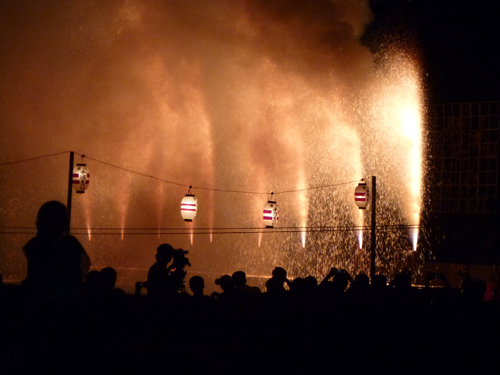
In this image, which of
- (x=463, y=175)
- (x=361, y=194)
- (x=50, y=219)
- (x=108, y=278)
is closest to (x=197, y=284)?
(x=108, y=278)

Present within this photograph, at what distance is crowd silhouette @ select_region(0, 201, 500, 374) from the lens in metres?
3.85

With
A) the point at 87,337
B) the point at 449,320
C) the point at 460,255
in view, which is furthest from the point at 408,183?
the point at 87,337

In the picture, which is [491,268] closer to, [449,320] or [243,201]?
[449,320]

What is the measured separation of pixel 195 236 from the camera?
3322 cm

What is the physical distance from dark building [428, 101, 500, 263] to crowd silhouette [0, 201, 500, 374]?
1205 cm

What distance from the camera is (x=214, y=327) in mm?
4754

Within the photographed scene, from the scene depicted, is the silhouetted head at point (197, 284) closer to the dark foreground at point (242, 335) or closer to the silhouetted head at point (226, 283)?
the silhouetted head at point (226, 283)

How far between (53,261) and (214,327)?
139cm

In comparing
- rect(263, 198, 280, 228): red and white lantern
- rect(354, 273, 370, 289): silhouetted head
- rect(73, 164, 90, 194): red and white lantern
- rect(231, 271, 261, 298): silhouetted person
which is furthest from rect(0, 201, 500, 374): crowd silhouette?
rect(263, 198, 280, 228): red and white lantern

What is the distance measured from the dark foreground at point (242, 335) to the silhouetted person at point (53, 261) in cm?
12

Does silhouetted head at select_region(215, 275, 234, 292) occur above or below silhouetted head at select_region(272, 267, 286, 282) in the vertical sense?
below

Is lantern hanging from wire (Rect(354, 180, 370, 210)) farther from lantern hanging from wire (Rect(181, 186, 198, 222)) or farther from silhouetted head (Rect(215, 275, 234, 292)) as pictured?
silhouetted head (Rect(215, 275, 234, 292))

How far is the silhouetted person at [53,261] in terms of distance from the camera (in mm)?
3912

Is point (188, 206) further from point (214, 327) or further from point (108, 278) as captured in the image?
point (214, 327)
